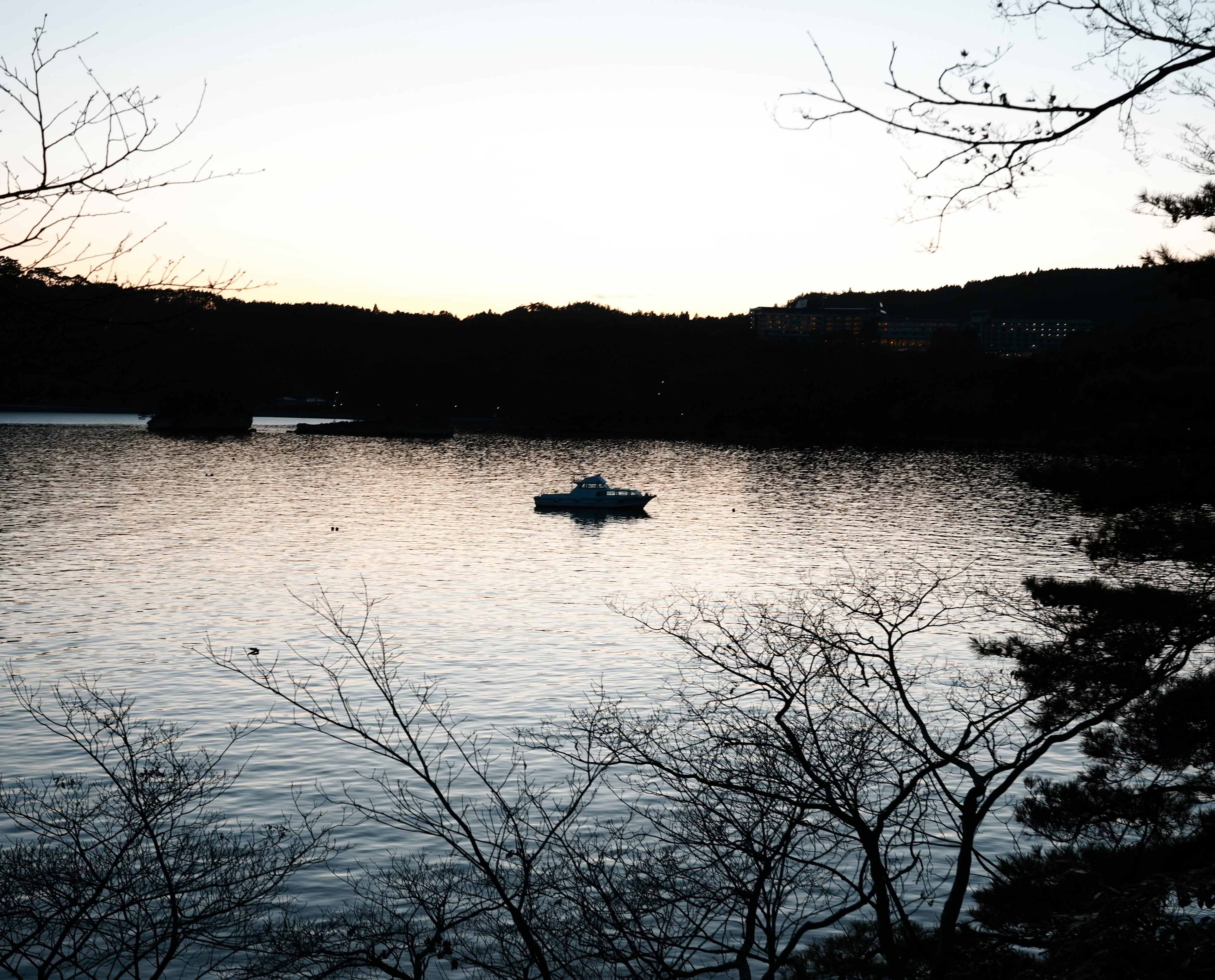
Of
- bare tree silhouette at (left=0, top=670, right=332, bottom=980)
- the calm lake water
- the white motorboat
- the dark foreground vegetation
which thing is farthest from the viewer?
the white motorboat

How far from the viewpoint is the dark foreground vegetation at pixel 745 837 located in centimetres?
888

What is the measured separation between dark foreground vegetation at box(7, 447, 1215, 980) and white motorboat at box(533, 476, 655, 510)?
179 feet

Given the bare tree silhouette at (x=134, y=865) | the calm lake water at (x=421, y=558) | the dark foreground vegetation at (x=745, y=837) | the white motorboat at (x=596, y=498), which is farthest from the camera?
the white motorboat at (x=596, y=498)

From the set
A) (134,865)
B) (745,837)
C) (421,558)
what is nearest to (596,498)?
(421,558)

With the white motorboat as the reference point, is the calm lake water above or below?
below

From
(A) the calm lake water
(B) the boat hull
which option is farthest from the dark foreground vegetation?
(B) the boat hull

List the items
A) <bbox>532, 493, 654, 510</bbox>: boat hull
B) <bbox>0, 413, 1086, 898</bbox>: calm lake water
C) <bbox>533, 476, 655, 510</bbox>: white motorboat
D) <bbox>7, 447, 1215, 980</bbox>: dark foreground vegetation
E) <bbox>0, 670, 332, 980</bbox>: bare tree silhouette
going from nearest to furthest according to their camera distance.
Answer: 1. <bbox>7, 447, 1215, 980</bbox>: dark foreground vegetation
2. <bbox>0, 670, 332, 980</bbox>: bare tree silhouette
3. <bbox>0, 413, 1086, 898</bbox>: calm lake water
4. <bbox>532, 493, 654, 510</bbox>: boat hull
5. <bbox>533, 476, 655, 510</bbox>: white motorboat

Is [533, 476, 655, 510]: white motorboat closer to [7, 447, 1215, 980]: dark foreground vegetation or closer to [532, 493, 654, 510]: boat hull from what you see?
[532, 493, 654, 510]: boat hull

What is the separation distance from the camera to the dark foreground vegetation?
888cm

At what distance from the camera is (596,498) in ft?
263

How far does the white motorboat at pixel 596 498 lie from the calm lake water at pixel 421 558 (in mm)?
1209

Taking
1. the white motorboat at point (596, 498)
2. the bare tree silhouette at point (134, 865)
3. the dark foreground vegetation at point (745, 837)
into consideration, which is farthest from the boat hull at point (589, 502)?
the bare tree silhouette at point (134, 865)

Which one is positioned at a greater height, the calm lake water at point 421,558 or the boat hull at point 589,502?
the boat hull at point 589,502

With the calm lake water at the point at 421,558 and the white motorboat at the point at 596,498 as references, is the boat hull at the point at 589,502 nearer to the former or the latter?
the white motorboat at the point at 596,498
